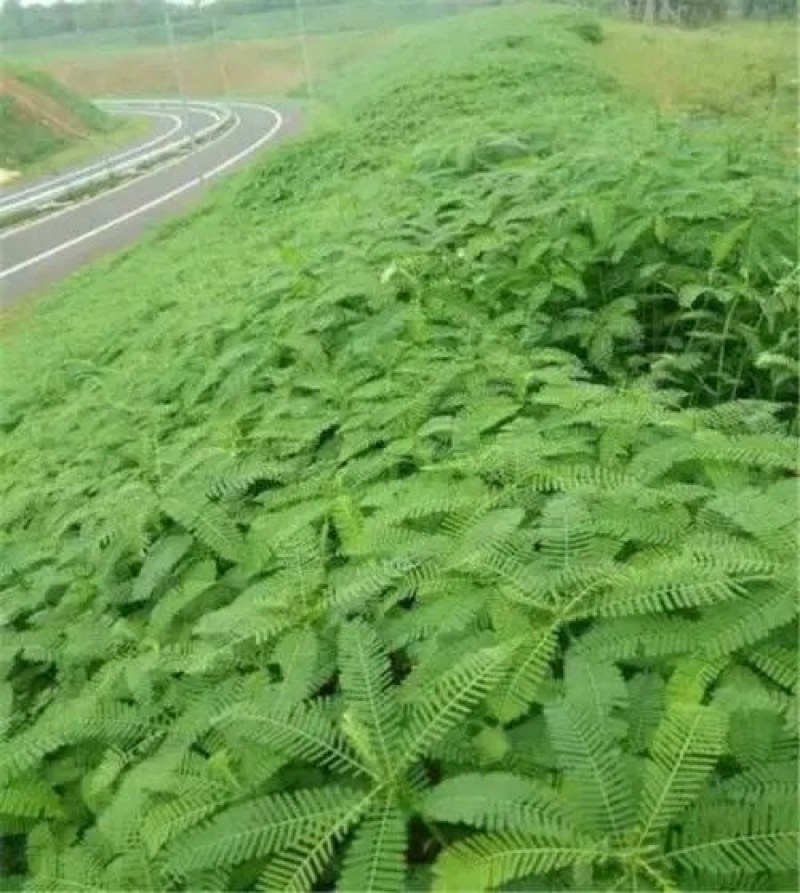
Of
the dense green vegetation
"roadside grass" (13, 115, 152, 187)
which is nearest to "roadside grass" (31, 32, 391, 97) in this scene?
"roadside grass" (13, 115, 152, 187)

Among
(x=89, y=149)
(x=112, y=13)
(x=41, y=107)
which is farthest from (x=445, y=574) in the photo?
(x=41, y=107)

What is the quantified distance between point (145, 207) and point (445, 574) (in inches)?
794

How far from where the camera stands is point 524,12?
965 inches

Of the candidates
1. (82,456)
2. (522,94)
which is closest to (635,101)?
(522,94)

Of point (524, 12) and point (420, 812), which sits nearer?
point (420, 812)

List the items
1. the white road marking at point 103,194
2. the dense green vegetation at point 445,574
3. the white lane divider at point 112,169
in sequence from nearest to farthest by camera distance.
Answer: the dense green vegetation at point 445,574 → the white road marking at point 103,194 → the white lane divider at point 112,169

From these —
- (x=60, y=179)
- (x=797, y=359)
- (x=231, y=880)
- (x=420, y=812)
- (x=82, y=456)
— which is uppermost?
(x=420, y=812)

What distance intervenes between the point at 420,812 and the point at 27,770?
1.11 meters

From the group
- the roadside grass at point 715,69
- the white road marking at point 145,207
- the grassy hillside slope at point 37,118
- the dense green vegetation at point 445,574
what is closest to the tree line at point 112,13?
the grassy hillside slope at point 37,118

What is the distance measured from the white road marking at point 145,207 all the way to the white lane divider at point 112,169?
2702 millimetres

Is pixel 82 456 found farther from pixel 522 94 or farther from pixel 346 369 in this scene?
pixel 522 94

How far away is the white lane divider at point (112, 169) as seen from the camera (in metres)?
23.1

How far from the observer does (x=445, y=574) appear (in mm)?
2039

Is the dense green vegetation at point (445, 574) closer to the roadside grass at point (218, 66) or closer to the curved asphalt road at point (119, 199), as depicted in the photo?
the curved asphalt road at point (119, 199)
